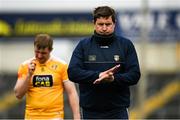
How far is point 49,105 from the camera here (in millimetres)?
8641

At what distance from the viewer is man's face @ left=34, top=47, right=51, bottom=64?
8477 millimetres

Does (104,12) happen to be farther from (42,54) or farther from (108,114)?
(42,54)

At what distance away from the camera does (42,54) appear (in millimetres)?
8539

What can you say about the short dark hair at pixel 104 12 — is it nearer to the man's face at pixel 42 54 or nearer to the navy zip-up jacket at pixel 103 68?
the navy zip-up jacket at pixel 103 68

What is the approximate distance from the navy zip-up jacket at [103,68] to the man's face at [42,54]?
99cm

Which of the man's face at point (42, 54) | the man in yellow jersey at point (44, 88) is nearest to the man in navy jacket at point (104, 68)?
the man's face at point (42, 54)

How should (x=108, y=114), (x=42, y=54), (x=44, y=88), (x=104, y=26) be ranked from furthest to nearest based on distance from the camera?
(x=44, y=88)
(x=42, y=54)
(x=108, y=114)
(x=104, y=26)

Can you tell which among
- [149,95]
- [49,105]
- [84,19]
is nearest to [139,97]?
[149,95]

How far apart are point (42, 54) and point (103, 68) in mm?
1299

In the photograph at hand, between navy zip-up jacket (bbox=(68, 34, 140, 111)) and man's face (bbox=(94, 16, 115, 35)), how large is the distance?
0.06 metres

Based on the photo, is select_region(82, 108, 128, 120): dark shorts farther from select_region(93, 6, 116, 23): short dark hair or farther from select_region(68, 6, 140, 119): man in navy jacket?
select_region(93, 6, 116, 23): short dark hair

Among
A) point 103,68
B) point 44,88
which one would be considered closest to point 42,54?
point 44,88

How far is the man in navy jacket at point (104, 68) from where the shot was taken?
24.2 feet

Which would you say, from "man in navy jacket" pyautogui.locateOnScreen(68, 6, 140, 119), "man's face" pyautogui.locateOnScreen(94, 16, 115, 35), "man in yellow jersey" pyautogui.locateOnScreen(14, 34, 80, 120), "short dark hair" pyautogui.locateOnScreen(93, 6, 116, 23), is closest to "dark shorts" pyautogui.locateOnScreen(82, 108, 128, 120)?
"man in navy jacket" pyautogui.locateOnScreen(68, 6, 140, 119)
